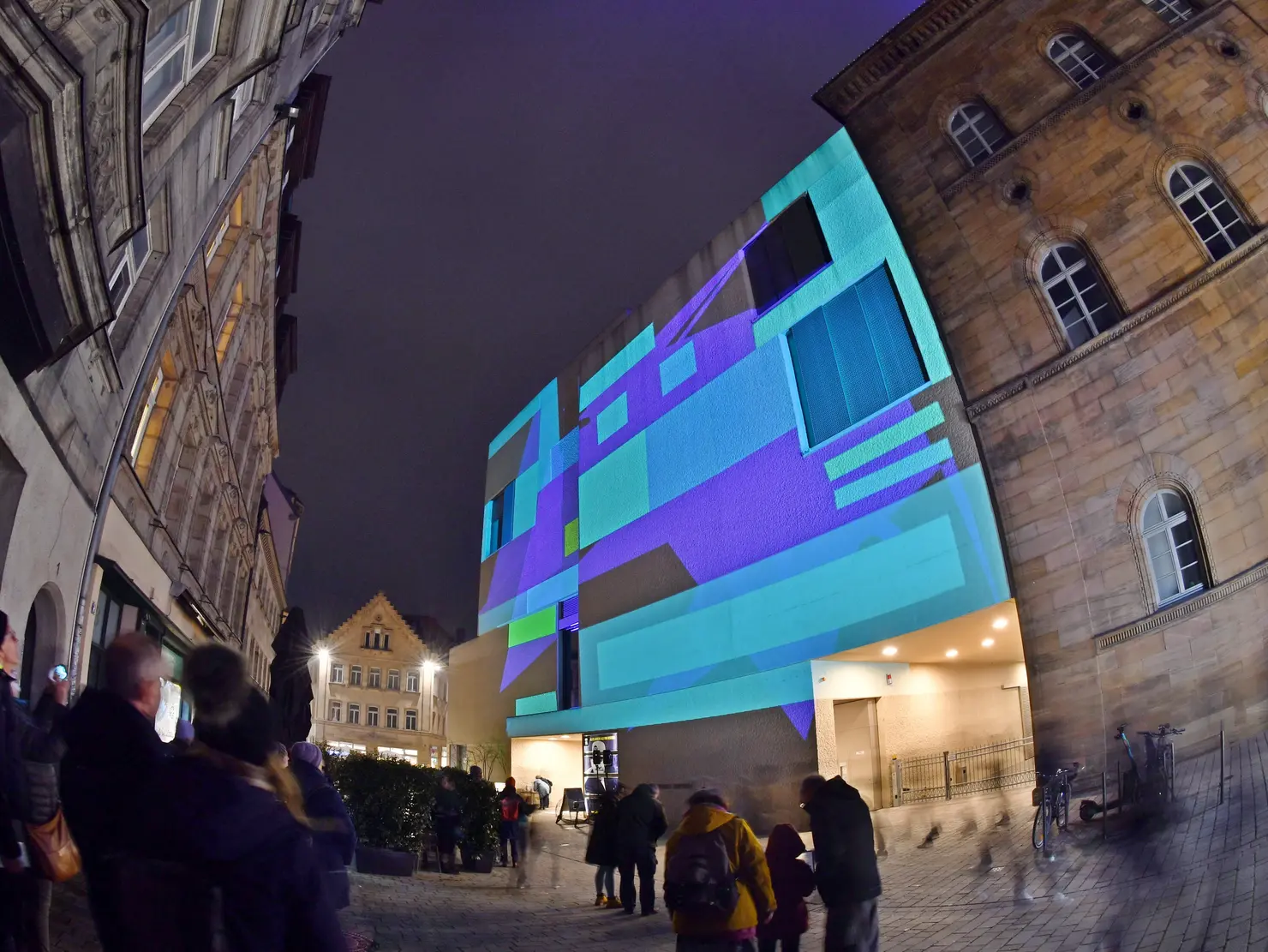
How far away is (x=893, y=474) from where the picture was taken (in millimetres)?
15875

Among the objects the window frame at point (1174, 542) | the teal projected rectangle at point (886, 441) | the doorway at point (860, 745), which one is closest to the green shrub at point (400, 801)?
the doorway at point (860, 745)

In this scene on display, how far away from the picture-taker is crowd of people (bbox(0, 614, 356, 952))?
191 cm

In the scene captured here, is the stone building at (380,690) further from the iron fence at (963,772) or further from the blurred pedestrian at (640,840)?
the blurred pedestrian at (640,840)

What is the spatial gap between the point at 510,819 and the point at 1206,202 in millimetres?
16769

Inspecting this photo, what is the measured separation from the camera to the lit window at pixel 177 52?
32.7 ft

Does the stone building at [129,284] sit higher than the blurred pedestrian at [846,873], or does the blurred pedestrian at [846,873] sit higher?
the stone building at [129,284]

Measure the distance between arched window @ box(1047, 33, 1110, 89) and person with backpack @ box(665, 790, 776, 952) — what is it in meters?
16.7

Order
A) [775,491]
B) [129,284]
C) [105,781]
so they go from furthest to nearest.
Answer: [775,491] → [129,284] → [105,781]

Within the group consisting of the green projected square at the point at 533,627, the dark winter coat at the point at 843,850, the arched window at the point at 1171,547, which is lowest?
the dark winter coat at the point at 843,850

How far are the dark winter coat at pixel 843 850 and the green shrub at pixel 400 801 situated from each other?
998 cm

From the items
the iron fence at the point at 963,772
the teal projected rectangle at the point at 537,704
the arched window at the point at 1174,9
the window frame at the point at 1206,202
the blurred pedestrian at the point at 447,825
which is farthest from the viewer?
the teal projected rectangle at the point at 537,704

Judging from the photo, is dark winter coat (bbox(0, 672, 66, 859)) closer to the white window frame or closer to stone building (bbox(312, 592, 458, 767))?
the white window frame

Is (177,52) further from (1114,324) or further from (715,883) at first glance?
(1114,324)

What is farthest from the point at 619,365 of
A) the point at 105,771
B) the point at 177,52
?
the point at 105,771
